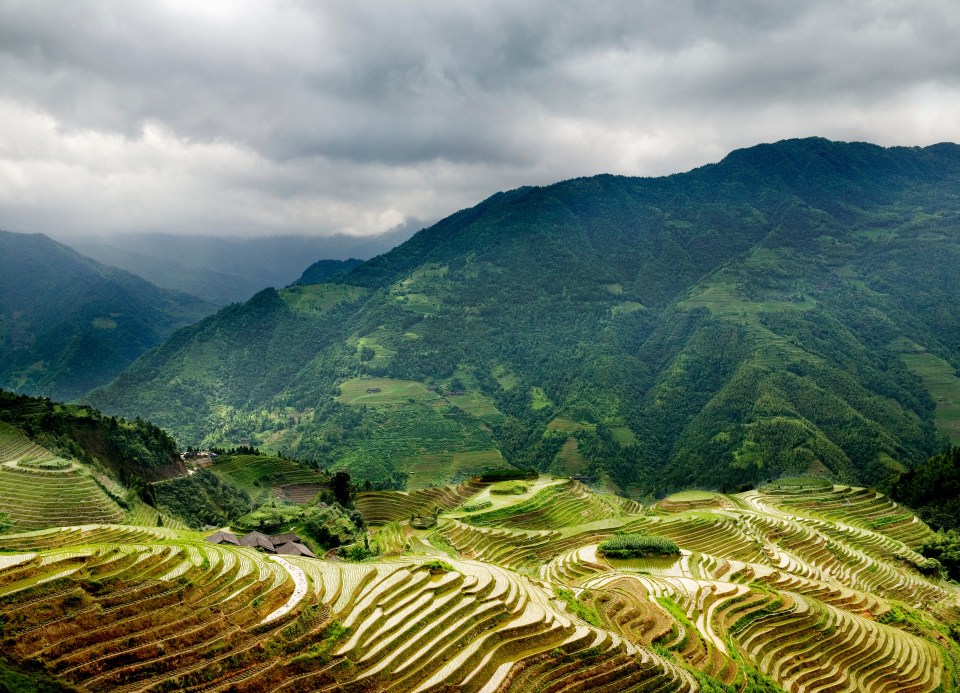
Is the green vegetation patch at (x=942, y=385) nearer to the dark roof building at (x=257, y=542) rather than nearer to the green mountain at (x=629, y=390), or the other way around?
the green mountain at (x=629, y=390)

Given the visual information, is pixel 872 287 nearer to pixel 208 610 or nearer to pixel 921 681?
pixel 921 681

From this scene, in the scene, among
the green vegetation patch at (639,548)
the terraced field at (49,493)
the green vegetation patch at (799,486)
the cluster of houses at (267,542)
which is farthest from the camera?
the green vegetation patch at (799,486)

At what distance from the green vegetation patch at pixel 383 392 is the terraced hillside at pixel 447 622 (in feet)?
345

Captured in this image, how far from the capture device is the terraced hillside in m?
19.8

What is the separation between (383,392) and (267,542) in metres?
111

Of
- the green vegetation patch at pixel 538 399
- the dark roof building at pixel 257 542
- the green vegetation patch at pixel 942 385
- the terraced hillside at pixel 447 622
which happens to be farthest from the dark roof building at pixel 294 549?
the green vegetation patch at pixel 942 385

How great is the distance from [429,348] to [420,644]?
16080 cm

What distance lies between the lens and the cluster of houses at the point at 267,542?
45906mm

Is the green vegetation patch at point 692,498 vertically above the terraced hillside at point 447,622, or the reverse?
the terraced hillside at point 447,622

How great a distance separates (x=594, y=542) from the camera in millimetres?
57219

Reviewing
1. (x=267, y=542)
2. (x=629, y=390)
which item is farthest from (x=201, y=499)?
(x=629, y=390)

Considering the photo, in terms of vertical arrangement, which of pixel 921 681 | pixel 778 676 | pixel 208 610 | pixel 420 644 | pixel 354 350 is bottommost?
pixel 921 681

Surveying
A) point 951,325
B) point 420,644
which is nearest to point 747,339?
point 951,325

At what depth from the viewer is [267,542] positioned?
156ft
